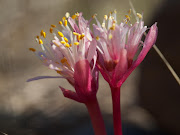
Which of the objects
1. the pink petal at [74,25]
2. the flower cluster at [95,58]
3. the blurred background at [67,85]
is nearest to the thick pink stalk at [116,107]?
the flower cluster at [95,58]

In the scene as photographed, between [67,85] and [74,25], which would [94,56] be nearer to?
[74,25]

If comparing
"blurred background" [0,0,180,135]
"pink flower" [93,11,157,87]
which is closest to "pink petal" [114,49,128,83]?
"pink flower" [93,11,157,87]

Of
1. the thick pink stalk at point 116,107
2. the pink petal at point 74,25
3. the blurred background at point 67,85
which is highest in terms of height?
the pink petal at point 74,25

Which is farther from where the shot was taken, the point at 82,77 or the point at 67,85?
the point at 67,85

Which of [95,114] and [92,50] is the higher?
[92,50]

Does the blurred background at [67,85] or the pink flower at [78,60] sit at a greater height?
the pink flower at [78,60]

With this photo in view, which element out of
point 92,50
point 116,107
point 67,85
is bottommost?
point 67,85

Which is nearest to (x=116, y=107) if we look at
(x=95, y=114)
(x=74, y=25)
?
(x=95, y=114)

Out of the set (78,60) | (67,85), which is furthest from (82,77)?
(67,85)

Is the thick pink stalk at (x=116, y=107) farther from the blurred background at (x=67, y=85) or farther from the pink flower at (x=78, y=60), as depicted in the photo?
the blurred background at (x=67, y=85)

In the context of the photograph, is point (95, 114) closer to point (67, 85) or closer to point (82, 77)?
point (82, 77)
